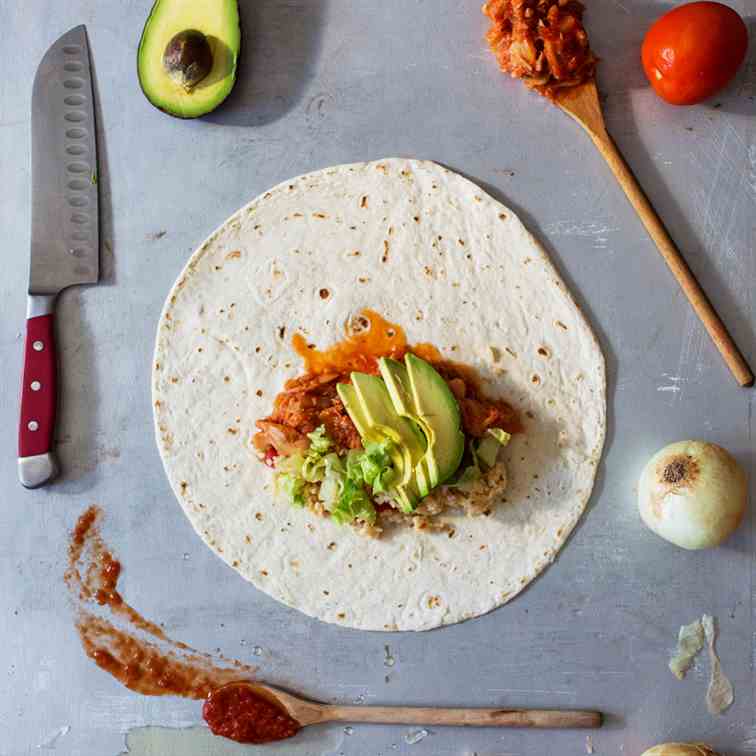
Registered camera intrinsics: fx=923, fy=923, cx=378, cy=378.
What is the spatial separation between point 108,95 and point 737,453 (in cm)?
259

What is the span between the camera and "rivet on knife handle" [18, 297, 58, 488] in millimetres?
3293

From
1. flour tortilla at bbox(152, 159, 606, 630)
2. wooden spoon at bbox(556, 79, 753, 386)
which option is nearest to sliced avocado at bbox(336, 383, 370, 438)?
flour tortilla at bbox(152, 159, 606, 630)

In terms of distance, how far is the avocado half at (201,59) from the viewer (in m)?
3.21

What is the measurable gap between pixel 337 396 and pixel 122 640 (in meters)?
1.19

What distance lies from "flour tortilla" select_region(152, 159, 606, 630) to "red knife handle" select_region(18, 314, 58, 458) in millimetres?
414

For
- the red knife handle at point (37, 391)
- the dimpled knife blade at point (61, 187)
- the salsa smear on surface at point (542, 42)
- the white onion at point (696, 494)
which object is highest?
the salsa smear on surface at point (542, 42)

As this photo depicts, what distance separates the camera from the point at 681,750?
3053 millimetres

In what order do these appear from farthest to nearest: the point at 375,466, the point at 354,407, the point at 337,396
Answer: the point at 337,396 < the point at 354,407 < the point at 375,466

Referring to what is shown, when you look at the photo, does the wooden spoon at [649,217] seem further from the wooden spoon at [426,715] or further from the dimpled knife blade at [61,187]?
the dimpled knife blade at [61,187]

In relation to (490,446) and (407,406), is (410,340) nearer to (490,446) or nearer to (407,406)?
(407,406)

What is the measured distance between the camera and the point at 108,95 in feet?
11.1

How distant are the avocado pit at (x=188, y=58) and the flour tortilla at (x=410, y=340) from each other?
19.2 inches

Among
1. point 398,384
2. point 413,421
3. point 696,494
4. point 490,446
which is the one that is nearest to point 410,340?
point 398,384

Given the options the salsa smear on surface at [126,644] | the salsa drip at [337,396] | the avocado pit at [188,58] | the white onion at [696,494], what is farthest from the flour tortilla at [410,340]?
the avocado pit at [188,58]
